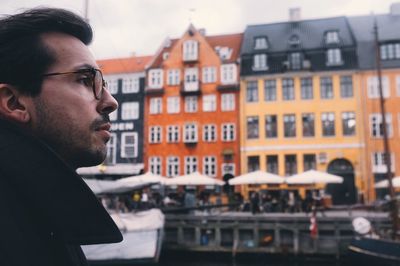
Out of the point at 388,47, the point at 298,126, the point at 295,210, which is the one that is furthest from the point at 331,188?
the point at 388,47

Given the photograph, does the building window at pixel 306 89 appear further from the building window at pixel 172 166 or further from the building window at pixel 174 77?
the building window at pixel 172 166

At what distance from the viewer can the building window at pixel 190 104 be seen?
3061 centimetres

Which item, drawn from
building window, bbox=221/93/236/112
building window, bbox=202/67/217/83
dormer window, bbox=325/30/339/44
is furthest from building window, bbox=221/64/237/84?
dormer window, bbox=325/30/339/44

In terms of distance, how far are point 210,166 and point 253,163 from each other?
2.91m

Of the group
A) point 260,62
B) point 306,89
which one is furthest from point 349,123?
point 260,62

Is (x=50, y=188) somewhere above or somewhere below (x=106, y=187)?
below

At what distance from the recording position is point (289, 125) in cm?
2891

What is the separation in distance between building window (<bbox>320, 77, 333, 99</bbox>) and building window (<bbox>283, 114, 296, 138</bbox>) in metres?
2.34

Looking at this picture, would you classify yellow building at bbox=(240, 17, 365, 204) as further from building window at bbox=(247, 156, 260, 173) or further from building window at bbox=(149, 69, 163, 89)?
building window at bbox=(149, 69, 163, 89)

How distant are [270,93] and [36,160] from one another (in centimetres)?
2902

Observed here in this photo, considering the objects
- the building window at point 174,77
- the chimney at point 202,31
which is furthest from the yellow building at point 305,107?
the chimney at point 202,31

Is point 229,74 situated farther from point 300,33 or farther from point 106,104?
point 106,104

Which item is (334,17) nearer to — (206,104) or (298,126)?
(298,126)

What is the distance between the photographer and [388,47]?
92.8ft
